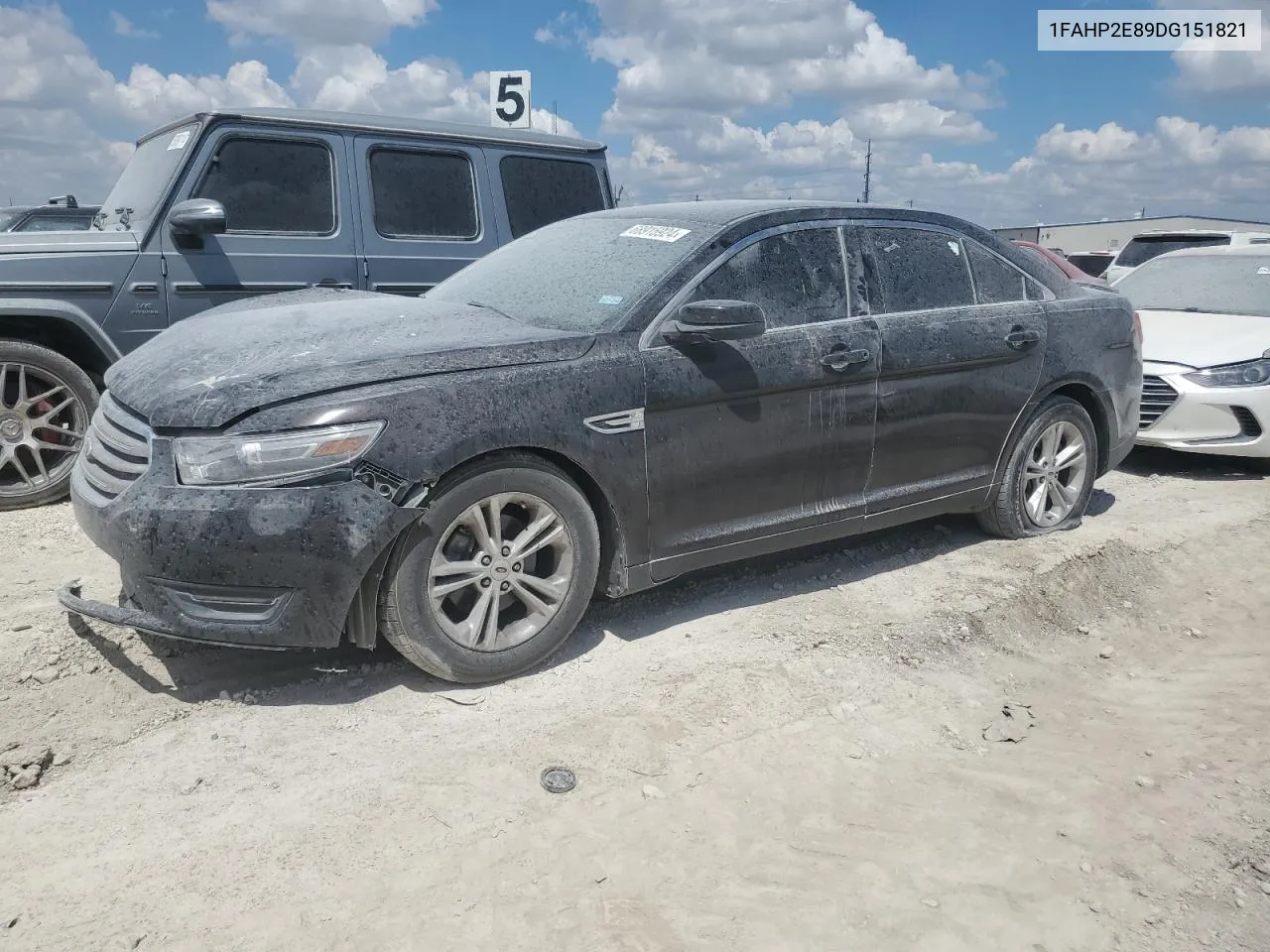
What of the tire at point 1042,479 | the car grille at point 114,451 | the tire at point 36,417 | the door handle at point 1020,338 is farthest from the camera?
the tire at point 36,417

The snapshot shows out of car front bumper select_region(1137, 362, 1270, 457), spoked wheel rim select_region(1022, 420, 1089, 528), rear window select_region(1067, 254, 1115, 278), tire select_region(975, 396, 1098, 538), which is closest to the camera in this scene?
tire select_region(975, 396, 1098, 538)

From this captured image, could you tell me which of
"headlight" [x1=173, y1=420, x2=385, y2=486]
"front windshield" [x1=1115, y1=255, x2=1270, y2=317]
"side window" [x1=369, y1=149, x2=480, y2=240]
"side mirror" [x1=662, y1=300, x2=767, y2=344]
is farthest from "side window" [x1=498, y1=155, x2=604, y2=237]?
"front windshield" [x1=1115, y1=255, x2=1270, y2=317]

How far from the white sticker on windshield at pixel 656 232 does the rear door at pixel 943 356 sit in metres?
0.91

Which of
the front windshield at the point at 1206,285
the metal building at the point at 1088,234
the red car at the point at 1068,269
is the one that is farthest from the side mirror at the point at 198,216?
the metal building at the point at 1088,234

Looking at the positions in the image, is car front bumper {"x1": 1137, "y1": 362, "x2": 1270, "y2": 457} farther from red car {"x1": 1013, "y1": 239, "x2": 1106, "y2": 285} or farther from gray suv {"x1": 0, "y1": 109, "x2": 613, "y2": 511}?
gray suv {"x1": 0, "y1": 109, "x2": 613, "y2": 511}

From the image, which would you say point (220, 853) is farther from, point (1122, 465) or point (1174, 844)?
point (1122, 465)

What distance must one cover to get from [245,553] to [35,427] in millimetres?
3136

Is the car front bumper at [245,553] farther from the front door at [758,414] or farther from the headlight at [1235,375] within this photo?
the headlight at [1235,375]

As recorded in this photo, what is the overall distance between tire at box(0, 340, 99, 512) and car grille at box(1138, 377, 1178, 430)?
6810 mm

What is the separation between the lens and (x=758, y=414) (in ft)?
13.4

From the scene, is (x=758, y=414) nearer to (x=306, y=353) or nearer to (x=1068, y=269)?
(x=306, y=353)

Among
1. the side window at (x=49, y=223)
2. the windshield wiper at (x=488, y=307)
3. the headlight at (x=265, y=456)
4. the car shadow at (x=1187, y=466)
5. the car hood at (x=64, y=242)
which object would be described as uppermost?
the side window at (x=49, y=223)

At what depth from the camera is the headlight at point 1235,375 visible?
22.9 ft

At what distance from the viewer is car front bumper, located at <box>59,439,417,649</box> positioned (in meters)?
3.14
